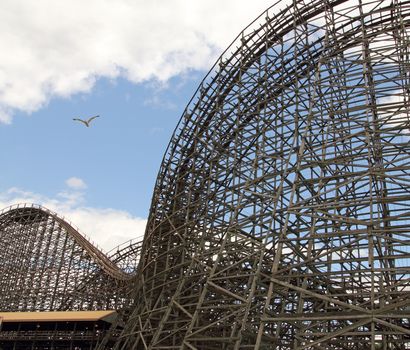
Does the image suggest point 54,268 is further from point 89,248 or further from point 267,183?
point 267,183

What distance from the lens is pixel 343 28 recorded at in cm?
1541

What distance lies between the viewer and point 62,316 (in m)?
23.6

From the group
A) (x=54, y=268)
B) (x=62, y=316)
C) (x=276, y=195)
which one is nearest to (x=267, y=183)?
(x=276, y=195)

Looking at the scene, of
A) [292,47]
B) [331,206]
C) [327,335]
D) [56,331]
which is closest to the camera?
[327,335]

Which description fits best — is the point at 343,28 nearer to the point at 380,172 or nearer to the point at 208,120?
the point at 208,120

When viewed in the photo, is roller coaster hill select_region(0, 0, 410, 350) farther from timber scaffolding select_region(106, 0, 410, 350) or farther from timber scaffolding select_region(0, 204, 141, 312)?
timber scaffolding select_region(0, 204, 141, 312)

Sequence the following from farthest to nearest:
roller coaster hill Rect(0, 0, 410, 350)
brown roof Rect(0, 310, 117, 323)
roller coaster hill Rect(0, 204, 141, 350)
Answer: roller coaster hill Rect(0, 204, 141, 350) → brown roof Rect(0, 310, 117, 323) → roller coaster hill Rect(0, 0, 410, 350)

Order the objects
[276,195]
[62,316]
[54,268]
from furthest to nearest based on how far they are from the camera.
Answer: [54,268] < [62,316] < [276,195]

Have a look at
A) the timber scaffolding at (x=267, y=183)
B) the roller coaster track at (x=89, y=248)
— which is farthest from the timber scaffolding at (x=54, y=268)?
the timber scaffolding at (x=267, y=183)

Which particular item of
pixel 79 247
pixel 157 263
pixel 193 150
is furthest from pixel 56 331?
pixel 193 150

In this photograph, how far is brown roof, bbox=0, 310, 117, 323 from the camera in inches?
891

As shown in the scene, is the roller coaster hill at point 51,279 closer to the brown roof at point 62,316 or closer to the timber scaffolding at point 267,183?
the brown roof at point 62,316

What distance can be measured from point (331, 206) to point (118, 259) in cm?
2334

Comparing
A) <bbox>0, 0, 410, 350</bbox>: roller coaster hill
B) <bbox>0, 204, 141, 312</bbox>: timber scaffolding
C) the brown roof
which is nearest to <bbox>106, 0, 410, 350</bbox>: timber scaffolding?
<bbox>0, 0, 410, 350</bbox>: roller coaster hill
